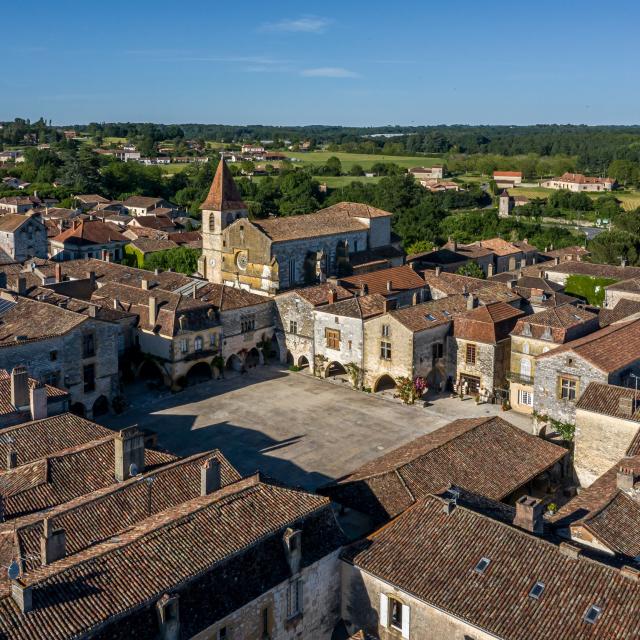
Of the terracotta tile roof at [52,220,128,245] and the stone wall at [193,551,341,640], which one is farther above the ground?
the terracotta tile roof at [52,220,128,245]

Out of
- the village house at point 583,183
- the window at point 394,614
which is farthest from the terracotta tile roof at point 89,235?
the village house at point 583,183

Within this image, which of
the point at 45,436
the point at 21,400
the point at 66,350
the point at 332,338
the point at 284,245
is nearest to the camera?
the point at 45,436

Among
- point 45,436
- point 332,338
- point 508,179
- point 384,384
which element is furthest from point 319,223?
point 508,179

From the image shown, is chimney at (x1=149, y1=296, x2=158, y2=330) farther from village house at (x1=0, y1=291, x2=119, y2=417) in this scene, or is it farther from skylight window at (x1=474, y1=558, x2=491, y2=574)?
skylight window at (x1=474, y1=558, x2=491, y2=574)

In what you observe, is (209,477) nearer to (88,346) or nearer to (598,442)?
(598,442)

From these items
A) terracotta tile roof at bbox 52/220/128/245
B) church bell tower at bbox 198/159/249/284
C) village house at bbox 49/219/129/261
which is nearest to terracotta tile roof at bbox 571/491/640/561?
church bell tower at bbox 198/159/249/284

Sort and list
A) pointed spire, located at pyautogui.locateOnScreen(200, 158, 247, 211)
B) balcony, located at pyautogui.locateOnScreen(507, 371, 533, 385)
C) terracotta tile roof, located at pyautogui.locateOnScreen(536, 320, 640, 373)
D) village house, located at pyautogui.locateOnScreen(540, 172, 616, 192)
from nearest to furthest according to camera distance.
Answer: terracotta tile roof, located at pyautogui.locateOnScreen(536, 320, 640, 373)
balcony, located at pyautogui.locateOnScreen(507, 371, 533, 385)
pointed spire, located at pyautogui.locateOnScreen(200, 158, 247, 211)
village house, located at pyautogui.locateOnScreen(540, 172, 616, 192)

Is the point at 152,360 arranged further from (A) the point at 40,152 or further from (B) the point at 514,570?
(A) the point at 40,152

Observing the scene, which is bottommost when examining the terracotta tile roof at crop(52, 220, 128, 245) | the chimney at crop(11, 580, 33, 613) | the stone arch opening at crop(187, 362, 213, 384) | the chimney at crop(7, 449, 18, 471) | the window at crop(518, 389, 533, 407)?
the stone arch opening at crop(187, 362, 213, 384)
